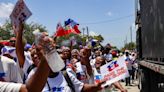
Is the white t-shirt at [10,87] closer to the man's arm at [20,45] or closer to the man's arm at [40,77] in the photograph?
the man's arm at [40,77]

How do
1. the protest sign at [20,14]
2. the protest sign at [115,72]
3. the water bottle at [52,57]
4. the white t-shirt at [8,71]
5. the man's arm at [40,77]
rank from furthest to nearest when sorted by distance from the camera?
1. the protest sign at [115,72]
2. the protest sign at [20,14]
3. the white t-shirt at [8,71]
4. the man's arm at [40,77]
5. the water bottle at [52,57]

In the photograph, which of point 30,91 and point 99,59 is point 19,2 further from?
point 99,59

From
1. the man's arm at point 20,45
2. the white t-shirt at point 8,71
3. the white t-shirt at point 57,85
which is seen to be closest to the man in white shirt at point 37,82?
the white t-shirt at point 8,71

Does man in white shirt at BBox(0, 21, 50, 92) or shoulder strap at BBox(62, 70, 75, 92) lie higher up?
man in white shirt at BBox(0, 21, 50, 92)

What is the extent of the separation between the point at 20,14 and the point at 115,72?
138 cm

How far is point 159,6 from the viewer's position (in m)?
6.48

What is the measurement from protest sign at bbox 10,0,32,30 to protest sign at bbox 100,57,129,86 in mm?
1200

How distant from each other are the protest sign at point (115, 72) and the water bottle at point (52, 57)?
2.31m

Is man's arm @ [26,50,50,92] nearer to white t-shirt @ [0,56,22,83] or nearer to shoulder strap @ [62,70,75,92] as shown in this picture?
white t-shirt @ [0,56,22,83]

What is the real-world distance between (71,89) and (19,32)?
98cm

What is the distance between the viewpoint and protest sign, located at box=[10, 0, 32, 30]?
14.4ft

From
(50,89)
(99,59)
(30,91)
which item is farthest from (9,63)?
(99,59)

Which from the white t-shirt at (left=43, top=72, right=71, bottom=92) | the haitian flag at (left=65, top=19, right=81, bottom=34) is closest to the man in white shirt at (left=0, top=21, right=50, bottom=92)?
the white t-shirt at (left=43, top=72, right=71, bottom=92)

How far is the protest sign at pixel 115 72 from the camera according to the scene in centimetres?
502
